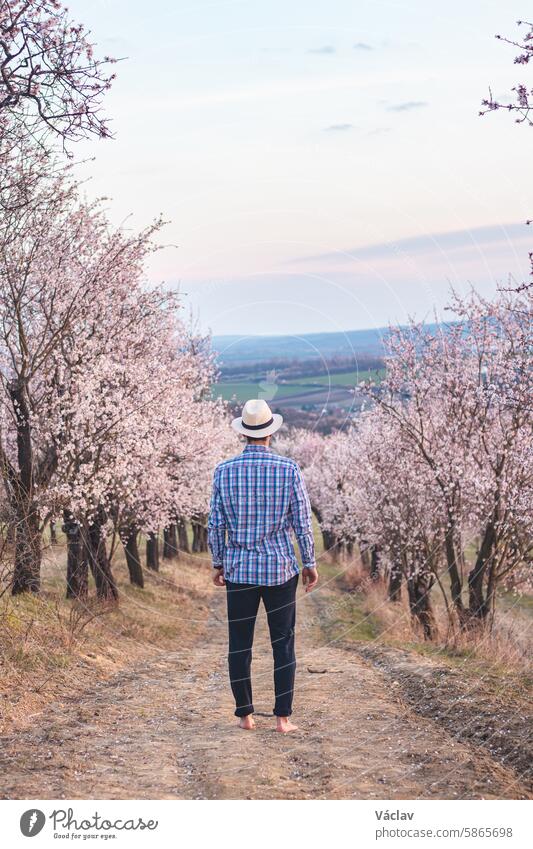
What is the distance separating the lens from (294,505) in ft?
26.9

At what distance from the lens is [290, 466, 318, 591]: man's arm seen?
817cm

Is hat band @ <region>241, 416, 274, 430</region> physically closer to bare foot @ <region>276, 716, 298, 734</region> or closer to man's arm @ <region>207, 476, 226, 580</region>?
man's arm @ <region>207, 476, 226, 580</region>

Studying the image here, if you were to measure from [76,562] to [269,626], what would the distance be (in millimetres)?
12978

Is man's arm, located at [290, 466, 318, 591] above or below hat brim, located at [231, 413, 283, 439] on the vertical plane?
below

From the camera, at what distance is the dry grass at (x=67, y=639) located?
11.1 m

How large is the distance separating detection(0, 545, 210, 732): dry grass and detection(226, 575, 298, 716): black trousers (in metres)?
2.69

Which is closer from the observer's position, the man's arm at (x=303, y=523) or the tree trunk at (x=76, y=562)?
the man's arm at (x=303, y=523)

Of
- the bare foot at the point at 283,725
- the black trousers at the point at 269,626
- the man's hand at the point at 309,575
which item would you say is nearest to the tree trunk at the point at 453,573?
the bare foot at the point at 283,725

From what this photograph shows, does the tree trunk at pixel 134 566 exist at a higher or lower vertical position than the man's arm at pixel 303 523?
lower

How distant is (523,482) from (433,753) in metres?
12.5

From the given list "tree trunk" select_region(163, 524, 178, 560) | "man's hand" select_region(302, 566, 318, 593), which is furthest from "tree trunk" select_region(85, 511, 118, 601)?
"tree trunk" select_region(163, 524, 178, 560)

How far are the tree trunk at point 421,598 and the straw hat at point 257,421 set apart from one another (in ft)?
46.6

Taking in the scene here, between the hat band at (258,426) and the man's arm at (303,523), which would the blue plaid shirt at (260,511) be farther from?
the hat band at (258,426)

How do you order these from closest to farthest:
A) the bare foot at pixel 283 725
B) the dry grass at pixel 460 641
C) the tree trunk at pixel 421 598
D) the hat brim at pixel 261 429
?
the hat brim at pixel 261 429 → the bare foot at pixel 283 725 → the dry grass at pixel 460 641 → the tree trunk at pixel 421 598
